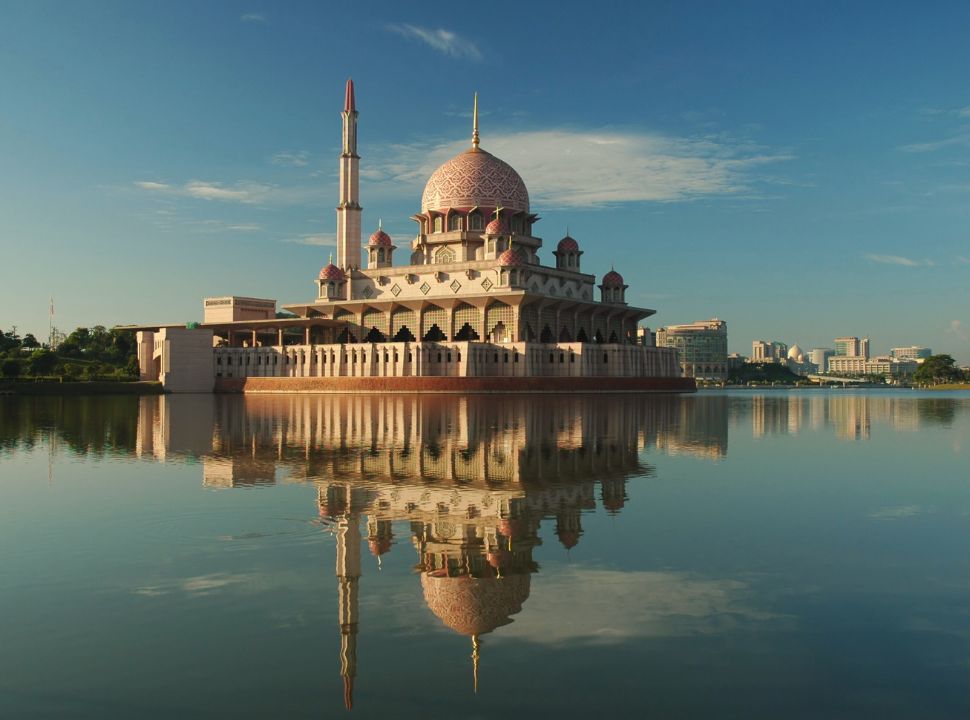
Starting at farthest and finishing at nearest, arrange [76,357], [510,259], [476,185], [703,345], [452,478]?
[703,345], [76,357], [476,185], [510,259], [452,478]

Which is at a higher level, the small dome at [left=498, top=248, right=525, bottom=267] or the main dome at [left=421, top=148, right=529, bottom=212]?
the main dome at [left=421, top=148, right=529, bottom=212]

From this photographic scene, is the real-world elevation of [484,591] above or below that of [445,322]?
below

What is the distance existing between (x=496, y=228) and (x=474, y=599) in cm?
6182

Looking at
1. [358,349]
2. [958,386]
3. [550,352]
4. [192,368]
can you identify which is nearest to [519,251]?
[550,352]

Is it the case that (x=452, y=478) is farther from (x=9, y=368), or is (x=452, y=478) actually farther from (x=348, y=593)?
(x=9, y=368)

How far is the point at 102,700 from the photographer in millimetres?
4504

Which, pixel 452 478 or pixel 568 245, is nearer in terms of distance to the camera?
pixel 452 478

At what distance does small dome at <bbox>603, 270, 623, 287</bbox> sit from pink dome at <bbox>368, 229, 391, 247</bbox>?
62.3ft

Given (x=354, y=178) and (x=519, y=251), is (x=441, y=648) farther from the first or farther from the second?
(x=354, y=178)

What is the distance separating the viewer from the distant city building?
177000 mm

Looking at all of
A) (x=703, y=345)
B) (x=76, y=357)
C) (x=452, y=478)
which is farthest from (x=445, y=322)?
(x=703, y=345)

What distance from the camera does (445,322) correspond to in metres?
67.3

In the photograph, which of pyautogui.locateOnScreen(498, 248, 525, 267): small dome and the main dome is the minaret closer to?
the main dome

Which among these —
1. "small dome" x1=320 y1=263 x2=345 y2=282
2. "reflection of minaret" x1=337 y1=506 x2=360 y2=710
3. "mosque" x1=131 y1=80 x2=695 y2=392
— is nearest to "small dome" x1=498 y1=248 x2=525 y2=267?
"mosque" x1=131 y1=80 x2=695 y2=392
